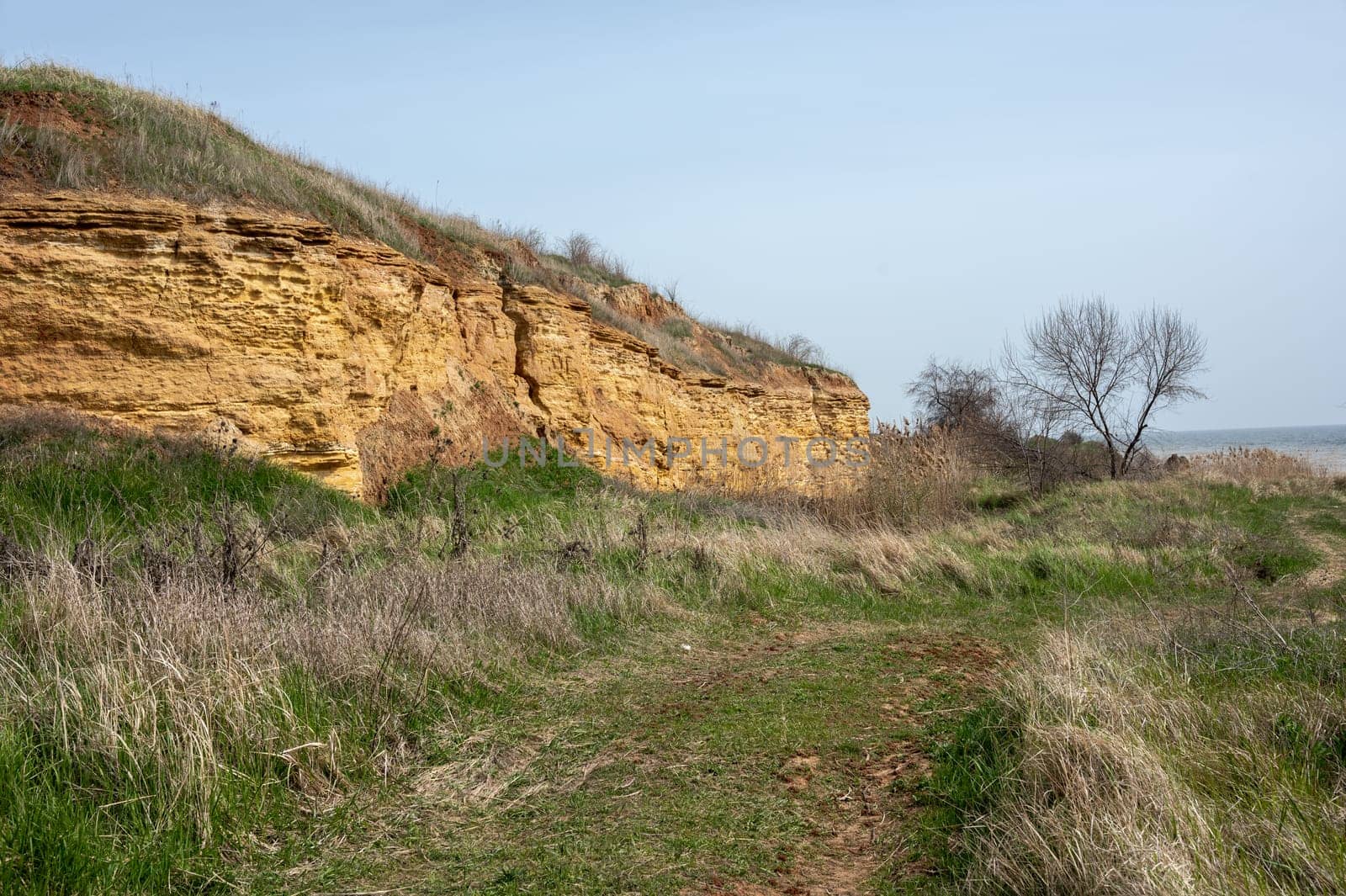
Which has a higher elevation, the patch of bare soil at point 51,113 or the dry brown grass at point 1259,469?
the patch of bare soil at point 51,113

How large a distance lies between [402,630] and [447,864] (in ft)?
6.10

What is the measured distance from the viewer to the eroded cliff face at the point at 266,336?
10992 millimetres

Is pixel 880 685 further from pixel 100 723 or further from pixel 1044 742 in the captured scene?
pixel 100 723

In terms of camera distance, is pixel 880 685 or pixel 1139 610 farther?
pixel 1139 610

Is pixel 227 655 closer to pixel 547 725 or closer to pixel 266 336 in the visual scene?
pixel 547 725

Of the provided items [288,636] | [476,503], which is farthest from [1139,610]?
[476,503]

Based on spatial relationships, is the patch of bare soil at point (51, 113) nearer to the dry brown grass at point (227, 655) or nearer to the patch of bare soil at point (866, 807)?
the dry brown grass at point (227, 655)

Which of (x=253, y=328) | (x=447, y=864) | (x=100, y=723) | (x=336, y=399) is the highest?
(x=253, y=328)

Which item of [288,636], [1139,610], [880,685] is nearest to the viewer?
[288,636]

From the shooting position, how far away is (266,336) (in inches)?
476

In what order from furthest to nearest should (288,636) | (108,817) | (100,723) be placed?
(288,636)
(100,723)
(108,817)

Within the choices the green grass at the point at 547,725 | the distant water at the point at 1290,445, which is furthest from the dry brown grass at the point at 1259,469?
the green grass at the point at 547,725

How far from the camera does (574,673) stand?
19.4 feet

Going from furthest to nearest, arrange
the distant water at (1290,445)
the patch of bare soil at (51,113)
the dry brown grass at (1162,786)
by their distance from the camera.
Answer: the distant water at (1290,445) → the patch of bare soil at (51,113) → the dry brown grass at (1162,786)
